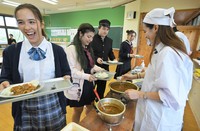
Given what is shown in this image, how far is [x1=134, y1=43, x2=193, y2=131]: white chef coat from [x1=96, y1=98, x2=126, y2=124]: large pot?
151 mm

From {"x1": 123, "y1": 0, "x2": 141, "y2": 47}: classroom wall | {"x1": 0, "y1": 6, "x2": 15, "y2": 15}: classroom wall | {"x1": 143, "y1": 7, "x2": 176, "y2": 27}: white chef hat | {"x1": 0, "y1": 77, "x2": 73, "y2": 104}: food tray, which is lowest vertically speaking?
{"x1": 0, "y1": 77, "x2": 73, "y2": 104}: food tray

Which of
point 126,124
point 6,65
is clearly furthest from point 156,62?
point 6,65

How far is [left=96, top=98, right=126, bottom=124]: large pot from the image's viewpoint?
2.51 feet

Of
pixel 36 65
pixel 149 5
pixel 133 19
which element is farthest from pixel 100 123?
pixel 149 5

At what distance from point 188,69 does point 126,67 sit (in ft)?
5.99

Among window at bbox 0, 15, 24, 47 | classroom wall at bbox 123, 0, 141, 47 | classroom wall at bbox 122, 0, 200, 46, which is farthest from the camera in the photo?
window at bbox 0, 15, 24, 47

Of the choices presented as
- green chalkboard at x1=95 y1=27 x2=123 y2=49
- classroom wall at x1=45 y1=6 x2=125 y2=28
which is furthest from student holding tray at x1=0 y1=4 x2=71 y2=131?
classroom wall at x1=45 y1=6 x2=125 y2=28

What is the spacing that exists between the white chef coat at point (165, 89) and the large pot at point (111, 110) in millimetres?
151

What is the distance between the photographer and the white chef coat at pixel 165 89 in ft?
2.32

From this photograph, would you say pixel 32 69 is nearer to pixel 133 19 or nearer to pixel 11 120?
pixel 11 120

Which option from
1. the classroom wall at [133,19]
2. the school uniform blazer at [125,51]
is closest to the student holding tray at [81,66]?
the school uniform blazer at [125,51]

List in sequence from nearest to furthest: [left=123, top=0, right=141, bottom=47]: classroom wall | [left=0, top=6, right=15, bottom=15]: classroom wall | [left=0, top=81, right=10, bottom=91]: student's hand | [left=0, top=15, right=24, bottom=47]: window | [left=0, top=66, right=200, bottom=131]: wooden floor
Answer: [left=0, top=81, right=10, bottom=91]: student's hand → [left=0, top=66, right=200, bottom=131]: wooden floor → [left=123, top=0, right=141, bottom=47]: classroom wall → [left=0, top=6, right=15, bottom=15]: classroom wall → [left=0, top=15, right=24, bottom=47]: window

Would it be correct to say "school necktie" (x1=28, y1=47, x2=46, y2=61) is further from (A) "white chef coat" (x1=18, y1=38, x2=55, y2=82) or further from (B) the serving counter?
(B) the serving counter

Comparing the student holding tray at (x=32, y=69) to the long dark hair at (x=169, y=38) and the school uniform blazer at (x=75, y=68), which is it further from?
the long dark hair at (x=169, y=38)
